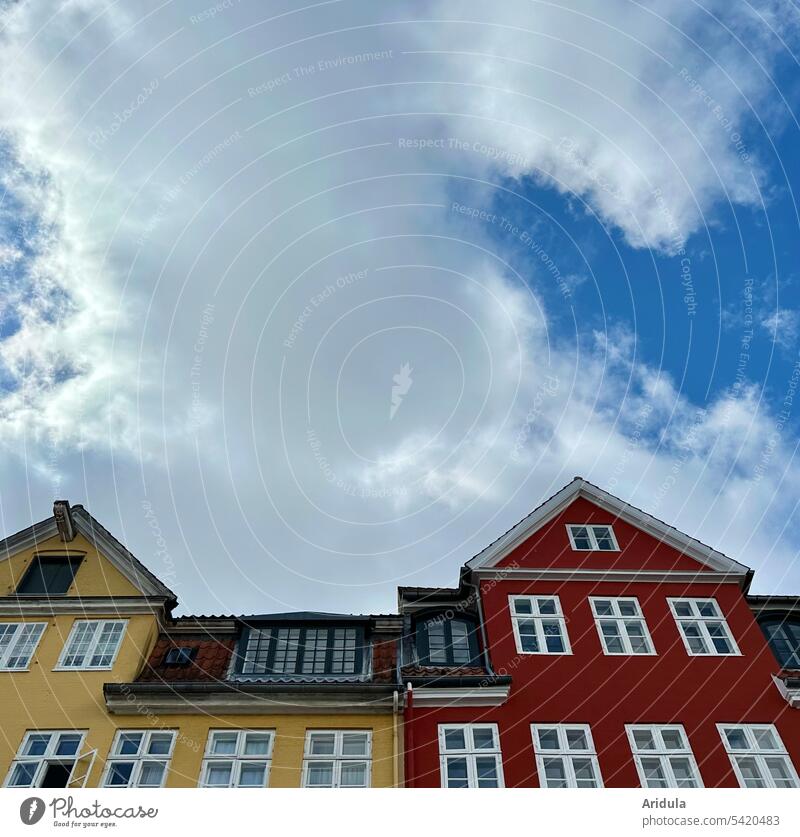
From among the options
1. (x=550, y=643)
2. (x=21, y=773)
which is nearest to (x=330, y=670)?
(x=550, y=643)

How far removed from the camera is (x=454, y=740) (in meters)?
26.1

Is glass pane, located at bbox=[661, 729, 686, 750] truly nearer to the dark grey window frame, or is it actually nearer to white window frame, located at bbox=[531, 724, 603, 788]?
white window frame, located at bbox=[531, 724, 603, 788]

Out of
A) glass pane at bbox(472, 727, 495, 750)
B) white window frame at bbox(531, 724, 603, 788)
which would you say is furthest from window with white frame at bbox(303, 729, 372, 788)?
white window frame at bbox(531, 724, 603, 788)

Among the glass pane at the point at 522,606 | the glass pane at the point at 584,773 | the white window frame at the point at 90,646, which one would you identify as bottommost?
the glass pane at the point at 584,773

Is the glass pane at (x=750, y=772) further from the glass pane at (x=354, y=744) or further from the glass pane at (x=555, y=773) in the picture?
the glass pane at (x=354, y=744)

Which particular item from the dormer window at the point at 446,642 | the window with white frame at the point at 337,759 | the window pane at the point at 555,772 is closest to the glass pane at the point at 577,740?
the window pane at the point at 555,772

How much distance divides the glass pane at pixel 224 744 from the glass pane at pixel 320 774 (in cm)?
269

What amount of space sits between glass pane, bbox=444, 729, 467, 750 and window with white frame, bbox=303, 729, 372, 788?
2527mm

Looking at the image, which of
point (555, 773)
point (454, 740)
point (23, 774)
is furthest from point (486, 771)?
point (23, 774)

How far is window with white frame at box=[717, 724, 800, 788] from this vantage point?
81.3ft

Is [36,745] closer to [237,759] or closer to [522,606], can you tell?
[237,759]

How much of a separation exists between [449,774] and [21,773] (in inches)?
530

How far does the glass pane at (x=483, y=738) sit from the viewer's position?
25898 millimetres

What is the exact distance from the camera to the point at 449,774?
82.5ft
